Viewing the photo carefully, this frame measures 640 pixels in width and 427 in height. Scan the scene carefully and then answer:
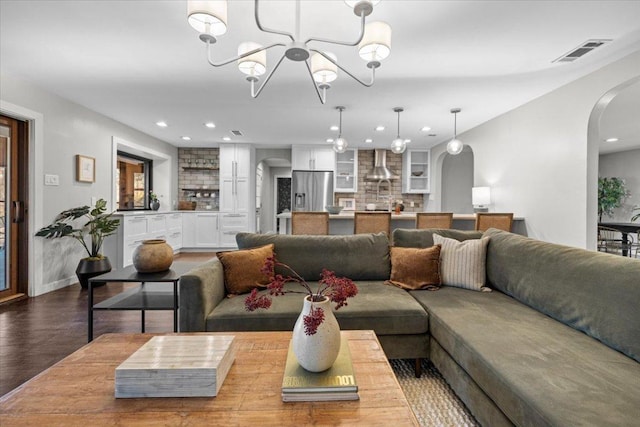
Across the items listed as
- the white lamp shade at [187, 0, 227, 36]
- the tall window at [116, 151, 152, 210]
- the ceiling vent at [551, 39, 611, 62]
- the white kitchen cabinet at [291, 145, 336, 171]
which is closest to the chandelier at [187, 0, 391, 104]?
the white lamp shade at [187, 0, 227, 36]

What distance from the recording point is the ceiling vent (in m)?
2.58

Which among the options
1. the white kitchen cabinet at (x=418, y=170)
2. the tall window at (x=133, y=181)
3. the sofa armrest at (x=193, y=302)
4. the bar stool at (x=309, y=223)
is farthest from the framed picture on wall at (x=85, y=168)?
the white kitchen cabinet at (x=418, y=170)

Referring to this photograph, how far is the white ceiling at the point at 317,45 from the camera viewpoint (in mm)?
2201

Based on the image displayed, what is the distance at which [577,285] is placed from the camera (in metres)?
1.66

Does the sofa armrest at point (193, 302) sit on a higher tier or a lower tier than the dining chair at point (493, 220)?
lower

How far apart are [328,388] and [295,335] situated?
20 cm

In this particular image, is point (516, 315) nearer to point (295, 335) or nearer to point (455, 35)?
point (295, 335)

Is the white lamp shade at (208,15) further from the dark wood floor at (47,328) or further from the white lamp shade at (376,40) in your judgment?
the dark wood floor at (47,328)

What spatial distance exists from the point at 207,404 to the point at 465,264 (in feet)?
6.69

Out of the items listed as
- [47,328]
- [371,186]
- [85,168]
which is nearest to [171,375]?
[47,328]

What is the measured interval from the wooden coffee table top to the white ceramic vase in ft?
0.39

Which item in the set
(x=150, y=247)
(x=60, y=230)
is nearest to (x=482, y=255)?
(x=150, y=247)

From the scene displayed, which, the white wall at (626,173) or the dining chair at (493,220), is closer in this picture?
the dining chair at (493,220)

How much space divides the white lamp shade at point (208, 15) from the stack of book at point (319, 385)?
1642 millimetres
